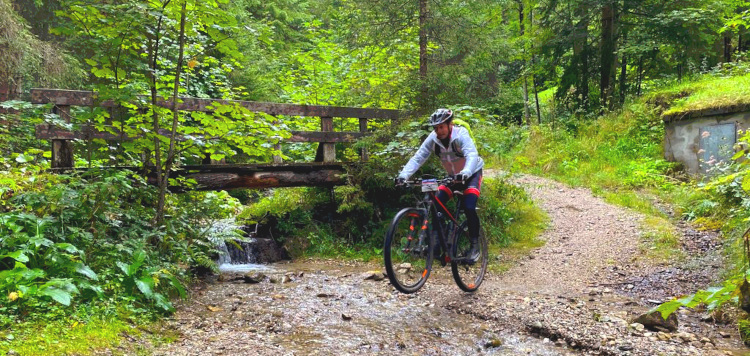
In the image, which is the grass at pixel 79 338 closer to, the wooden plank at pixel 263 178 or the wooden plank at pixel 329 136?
the wooden plank at pixel 263 178

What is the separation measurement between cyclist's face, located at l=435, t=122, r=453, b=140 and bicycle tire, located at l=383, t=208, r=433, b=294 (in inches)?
36.5

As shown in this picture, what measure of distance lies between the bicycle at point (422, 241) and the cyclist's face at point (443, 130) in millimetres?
550

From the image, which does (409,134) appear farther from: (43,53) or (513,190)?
(43,53)

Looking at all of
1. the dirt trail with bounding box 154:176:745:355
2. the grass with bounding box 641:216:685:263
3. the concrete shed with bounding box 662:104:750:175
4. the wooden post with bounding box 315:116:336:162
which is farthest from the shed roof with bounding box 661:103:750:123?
the wooden post with bounding box 315:116:336:162

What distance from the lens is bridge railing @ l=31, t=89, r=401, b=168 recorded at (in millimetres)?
6543

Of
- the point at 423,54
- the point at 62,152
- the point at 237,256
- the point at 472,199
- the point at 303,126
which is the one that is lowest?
the point at 237,256

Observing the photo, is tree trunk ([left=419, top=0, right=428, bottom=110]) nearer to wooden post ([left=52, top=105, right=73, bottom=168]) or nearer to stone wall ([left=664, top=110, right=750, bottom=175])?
wooden post ([left=52, top=105, right=73, bottom=168])

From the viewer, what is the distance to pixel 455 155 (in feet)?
19.1

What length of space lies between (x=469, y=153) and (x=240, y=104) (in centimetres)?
409

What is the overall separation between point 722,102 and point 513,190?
16.7ft

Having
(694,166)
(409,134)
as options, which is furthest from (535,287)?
(694,166)

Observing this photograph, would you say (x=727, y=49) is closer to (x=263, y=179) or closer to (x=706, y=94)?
(x=706, y=94)

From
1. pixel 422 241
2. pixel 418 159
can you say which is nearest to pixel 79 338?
pixel 422 241

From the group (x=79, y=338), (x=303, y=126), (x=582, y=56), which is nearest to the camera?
(x=79, y=338)
